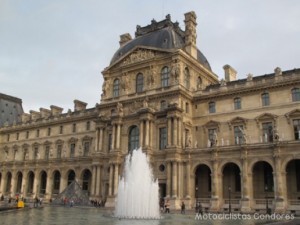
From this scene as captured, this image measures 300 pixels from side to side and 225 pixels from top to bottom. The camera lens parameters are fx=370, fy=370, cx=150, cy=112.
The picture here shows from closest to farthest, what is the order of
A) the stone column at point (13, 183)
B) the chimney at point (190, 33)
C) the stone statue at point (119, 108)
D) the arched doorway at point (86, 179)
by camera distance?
the stone statue at point (119, 108)
the chimney at point (190, 33)
the arched doorway at point (86, 179)
the stone column at point (13, 183)

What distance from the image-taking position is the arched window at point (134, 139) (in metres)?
52.3

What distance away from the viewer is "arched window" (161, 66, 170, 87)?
53.0m

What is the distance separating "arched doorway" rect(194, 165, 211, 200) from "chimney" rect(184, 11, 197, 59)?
17461mm

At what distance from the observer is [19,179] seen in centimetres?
7475

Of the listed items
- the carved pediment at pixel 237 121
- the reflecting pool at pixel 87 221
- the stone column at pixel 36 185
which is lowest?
the reflecting pool at pixel 87 221

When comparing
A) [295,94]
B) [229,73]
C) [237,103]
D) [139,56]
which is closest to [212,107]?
[237,103]

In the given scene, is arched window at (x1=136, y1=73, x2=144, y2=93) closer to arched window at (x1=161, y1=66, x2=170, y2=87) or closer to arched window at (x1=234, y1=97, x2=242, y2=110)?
arched window at (x1=161, y1=66, x2=170, y2=87)

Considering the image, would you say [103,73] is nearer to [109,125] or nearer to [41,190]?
[109,125]

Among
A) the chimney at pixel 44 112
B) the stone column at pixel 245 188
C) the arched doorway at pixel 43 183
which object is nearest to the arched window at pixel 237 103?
the stone column at pixel 245 188

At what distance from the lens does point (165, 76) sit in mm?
53344

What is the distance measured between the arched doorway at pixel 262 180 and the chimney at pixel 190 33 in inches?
784

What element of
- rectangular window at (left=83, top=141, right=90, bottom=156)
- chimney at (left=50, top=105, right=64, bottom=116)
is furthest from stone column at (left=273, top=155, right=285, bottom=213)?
chimney at (left=50, top=105, right=64, bottom=116)

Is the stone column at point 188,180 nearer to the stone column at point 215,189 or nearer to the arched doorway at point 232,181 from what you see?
the stone column at point 215,189

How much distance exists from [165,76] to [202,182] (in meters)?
15.8
